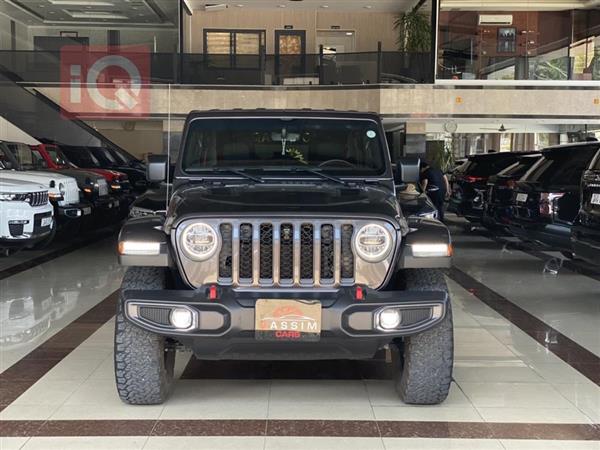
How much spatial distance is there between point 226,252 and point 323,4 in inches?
911

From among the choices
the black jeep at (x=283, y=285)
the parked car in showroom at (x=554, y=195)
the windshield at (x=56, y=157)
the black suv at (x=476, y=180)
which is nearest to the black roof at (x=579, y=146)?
the parked car in showroom at (x=554, y=195)

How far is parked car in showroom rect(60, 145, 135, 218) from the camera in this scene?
45.6 feet

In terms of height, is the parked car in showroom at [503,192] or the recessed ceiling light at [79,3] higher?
the recessed ceiling light at [79,3]

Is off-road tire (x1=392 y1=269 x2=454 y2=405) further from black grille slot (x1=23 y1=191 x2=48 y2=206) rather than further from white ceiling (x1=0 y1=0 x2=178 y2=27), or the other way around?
white ceiling (x1=0 y1=0 x2=178 y2=27)

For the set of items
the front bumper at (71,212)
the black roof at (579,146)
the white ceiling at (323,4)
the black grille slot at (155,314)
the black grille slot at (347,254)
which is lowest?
the black grille slot at (155,314)

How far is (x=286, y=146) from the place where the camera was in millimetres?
5195

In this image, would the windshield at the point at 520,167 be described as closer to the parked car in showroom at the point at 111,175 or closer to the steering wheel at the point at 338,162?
the steering wheel at the point at 338,162

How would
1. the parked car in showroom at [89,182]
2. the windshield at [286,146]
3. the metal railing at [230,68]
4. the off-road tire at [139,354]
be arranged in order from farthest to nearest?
1. the metal railing at [230,68]
2. the parked car in showroom at [89,182]
3. the windshield at [286,146]
4. the off-road tire at [139,354]

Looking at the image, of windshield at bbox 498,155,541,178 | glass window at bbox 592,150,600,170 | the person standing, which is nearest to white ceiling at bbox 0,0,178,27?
the person standing

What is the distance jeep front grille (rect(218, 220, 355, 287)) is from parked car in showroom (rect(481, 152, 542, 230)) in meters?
6.73

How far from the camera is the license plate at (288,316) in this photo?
3.86 meters

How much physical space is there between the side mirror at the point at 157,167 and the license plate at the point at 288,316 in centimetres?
175

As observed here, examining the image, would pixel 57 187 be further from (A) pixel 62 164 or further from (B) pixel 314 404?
(B) pixel 314 404

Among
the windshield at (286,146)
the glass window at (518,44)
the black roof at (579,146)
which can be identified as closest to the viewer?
the windshield at (286,146)
